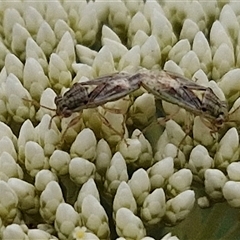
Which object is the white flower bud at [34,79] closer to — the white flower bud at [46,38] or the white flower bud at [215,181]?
the white flower bud at [46,38]

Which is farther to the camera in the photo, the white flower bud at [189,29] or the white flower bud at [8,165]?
the white flower bud at [189,29]

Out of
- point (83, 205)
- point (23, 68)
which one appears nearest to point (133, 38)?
point (23, 68)

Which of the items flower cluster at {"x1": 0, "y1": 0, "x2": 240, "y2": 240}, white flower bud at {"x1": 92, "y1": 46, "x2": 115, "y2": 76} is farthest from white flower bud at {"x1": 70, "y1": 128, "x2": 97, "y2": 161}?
white flower bud at {"x1": 92, "y1": 46, "x2": 115, "y2": 76}

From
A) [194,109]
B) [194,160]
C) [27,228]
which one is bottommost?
[27,228]

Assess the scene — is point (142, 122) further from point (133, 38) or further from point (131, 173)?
point (133, 38)

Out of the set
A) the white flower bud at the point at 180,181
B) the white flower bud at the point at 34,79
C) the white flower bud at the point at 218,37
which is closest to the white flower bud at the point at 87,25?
the white flower bud at the point at 34,79

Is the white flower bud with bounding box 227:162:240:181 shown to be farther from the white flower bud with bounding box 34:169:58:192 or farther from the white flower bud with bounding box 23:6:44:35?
the white flower bud with bounding box 23:6:44:35
